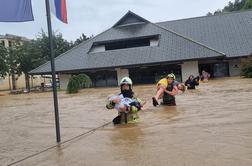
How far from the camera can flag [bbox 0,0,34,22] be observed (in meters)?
8.65

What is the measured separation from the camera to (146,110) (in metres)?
13.9

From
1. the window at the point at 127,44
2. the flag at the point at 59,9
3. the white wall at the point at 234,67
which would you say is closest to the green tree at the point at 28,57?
the window at the point at 127,44

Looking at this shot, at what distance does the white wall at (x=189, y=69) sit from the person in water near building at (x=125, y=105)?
96.3 feet

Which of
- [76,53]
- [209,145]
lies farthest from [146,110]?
[76,53]

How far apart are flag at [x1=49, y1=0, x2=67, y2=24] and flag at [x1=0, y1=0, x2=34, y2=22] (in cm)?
52

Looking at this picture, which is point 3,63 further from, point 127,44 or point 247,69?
point 247,69

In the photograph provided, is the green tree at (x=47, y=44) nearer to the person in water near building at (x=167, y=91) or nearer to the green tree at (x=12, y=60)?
the green tree at (x=12, y=60)

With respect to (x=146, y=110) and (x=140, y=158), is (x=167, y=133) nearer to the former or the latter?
(x=140, y=158)

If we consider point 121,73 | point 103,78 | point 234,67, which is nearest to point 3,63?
point 103,78

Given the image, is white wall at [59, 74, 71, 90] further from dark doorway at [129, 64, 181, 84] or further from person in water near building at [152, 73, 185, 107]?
person in water near building at [152, 73, 185, 107]

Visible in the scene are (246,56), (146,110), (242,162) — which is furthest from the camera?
(246,56)

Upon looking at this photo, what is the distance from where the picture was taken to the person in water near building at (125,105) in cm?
1059

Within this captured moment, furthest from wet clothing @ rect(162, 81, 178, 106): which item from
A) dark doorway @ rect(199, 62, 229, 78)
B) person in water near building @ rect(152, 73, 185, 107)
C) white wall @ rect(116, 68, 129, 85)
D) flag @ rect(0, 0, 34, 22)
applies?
dark doorway @ rect(199, 62, 229, 78)

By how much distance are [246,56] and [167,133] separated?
105ft
